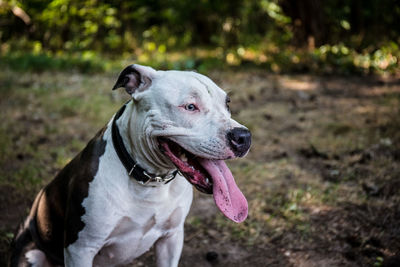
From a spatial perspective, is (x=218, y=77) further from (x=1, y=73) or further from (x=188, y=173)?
(x=188, y=173)

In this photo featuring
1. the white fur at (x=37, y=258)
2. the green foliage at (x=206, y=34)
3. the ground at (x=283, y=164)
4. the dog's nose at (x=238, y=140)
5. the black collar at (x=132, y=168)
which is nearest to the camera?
the dog's nose at (x=238, y=140)

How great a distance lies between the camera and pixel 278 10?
7.12m

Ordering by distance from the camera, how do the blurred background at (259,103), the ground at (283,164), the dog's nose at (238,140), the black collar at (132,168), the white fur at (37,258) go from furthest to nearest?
the blurred background at (259,103), the ground at (283,164), the white fur at (37,258), the black collar at (132,168), the dog's nose at (238,140)

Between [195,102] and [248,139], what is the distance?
321 mm

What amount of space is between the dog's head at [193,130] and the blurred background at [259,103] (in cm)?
101

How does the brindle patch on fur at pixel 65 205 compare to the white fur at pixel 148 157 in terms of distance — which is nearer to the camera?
the white fur at pixel 148 157

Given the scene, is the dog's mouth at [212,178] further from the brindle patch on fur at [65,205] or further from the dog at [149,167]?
the brindle patch on fur at [65,205]

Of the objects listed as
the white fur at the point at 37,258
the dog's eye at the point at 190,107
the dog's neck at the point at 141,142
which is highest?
the dog's eye at the point at 190,107

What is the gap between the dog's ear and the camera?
2029mm

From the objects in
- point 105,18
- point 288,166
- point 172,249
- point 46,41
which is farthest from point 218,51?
point 172,249

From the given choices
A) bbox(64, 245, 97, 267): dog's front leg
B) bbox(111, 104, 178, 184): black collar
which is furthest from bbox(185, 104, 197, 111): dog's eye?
bbox(64, 245, 97, 267): dog's front leg

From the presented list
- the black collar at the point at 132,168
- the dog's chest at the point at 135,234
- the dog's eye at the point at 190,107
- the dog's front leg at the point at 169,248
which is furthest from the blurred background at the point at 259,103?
the dog's eye at the point at 190,107

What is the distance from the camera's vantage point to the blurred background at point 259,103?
292cm

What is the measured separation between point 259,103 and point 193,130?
13.3ft
